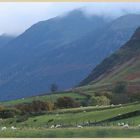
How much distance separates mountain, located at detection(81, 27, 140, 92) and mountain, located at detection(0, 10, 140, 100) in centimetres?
51

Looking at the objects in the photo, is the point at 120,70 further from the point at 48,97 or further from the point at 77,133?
the point at 77,133

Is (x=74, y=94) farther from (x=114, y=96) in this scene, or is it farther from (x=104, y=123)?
(x=104, y=123)

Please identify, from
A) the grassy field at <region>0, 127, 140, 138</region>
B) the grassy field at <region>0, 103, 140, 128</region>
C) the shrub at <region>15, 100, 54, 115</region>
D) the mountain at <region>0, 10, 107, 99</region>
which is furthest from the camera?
the mountain at <region>0, 10, 107, 99</region>

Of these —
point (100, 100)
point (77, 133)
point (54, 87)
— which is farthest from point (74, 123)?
point (54, 87)

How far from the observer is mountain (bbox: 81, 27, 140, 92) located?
27547 mm

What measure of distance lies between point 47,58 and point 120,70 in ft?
11.0

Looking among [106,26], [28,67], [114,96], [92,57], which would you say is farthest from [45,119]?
[106,26]

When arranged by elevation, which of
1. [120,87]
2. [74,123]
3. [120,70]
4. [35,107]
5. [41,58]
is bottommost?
[74,123]


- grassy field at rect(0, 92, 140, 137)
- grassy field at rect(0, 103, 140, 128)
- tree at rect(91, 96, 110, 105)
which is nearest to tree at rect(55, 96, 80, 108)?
grassy field at rect(0, 92, 140, 137)

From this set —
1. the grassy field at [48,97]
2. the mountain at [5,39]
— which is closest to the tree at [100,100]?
the grassy field at [48,97]

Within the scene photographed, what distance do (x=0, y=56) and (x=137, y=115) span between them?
349 inches

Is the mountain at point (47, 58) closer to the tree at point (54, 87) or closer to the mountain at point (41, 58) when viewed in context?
the mountain at point (41, 58)

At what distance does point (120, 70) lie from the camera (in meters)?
28.2

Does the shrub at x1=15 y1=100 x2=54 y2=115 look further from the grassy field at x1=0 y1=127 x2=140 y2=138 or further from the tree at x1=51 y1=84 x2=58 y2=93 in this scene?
the grassy field at x1=0 y1=127 x2=140 y2=138
